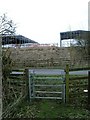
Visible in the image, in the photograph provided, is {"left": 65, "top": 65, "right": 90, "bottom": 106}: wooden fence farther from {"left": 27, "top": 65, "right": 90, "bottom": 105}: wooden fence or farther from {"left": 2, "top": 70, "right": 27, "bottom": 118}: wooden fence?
{"left": 2, "top": 70, "right": 27, "bottom": 118}: wooden fence

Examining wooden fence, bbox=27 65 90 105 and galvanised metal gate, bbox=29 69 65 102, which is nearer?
wooden fence, bbox=27 65 90 105

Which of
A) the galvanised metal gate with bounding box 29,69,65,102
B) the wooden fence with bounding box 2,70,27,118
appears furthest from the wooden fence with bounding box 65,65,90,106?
the wooden fence with bounding box 2,70,27,118

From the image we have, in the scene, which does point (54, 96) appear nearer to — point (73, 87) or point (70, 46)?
point (73, 87)

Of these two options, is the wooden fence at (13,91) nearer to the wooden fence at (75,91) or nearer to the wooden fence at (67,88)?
the wooden fence at (67,88)

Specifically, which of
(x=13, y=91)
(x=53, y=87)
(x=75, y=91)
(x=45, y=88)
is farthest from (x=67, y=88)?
(x=13, y=91)

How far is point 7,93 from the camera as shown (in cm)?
511

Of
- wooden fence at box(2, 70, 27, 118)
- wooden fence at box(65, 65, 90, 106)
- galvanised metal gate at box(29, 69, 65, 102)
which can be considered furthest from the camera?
galvanised metal gate at box(29, 69, 65, 102)

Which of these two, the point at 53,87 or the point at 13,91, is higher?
the point at 13,91

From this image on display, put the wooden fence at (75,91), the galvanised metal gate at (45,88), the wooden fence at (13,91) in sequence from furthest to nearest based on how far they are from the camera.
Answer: the galvanised metal gate at (45,88), the wooden fence at (75,91), the wooden fence at (13,91)

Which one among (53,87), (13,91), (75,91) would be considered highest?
(13,91)

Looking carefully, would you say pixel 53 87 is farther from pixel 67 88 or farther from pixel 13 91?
pixel 13 91

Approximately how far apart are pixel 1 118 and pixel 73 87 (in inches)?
128

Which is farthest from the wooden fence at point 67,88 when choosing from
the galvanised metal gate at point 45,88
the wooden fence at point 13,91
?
the wooden fence at point 13,91

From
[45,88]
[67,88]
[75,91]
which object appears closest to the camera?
[67,88]
